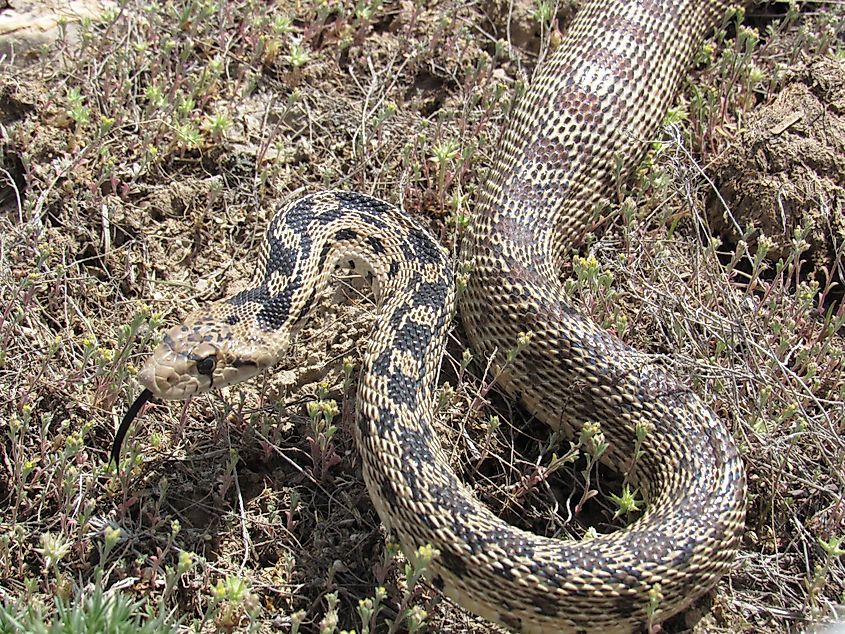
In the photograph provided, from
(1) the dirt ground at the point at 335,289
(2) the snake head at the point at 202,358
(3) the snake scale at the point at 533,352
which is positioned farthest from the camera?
(1) the dirt ground at the point at 335,289

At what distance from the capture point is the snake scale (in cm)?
546

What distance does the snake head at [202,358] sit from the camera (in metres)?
5.72

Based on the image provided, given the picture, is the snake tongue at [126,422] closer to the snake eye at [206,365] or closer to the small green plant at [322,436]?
the snake eye at [206,365]

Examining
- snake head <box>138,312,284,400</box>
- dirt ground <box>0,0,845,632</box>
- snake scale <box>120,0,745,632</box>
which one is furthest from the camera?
dirt ground <box>0,0,845,632</box>

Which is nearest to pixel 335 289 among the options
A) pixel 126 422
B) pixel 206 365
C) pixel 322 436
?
pixel 322 436

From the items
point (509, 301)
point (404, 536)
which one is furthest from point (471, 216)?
point (404, 536)

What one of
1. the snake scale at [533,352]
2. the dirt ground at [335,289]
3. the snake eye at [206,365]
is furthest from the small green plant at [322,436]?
the snake eye at [206,365]

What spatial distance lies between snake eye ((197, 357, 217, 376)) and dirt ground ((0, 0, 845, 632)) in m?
0.51

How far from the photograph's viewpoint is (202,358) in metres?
5.81

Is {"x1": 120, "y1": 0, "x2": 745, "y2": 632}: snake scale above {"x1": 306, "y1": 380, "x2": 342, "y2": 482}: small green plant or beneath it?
above

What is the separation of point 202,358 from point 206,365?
0.17ft

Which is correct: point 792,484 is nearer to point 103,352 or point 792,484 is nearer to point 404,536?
point 404,536

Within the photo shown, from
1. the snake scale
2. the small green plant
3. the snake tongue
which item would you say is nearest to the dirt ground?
the small green plant

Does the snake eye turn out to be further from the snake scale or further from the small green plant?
the small green plant
